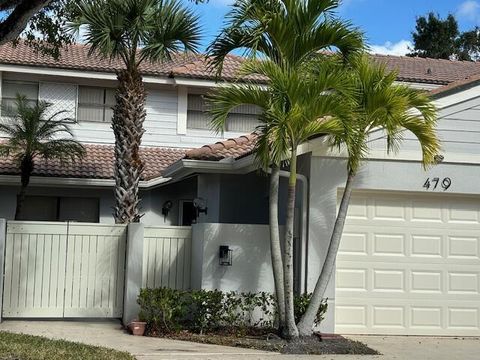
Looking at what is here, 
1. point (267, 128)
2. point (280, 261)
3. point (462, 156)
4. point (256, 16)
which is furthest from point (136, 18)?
point (462, 156)

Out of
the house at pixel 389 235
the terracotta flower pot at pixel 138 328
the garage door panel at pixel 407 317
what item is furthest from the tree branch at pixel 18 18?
the garage door panel at pixel 407 317

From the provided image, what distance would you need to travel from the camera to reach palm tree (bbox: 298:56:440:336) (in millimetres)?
10289

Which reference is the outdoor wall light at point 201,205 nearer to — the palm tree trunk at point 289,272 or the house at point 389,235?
the house at point 389,235

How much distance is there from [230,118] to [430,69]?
24.1 ft

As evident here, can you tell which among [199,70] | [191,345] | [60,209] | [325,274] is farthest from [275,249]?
[199,70]

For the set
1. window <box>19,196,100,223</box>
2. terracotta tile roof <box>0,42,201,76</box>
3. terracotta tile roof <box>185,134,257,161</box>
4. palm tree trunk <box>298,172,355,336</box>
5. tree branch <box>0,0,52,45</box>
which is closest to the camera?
tree branch <box>0,0,52,45</box>

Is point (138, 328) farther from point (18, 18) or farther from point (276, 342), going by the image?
point (18, 18)

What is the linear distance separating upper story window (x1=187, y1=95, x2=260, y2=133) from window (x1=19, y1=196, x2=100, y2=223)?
3.49m

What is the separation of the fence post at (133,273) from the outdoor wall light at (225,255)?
1.31 m

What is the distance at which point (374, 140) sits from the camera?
11727 millimetres

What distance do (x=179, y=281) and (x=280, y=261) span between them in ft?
7.21

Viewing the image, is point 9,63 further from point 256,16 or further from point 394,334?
point 394,334

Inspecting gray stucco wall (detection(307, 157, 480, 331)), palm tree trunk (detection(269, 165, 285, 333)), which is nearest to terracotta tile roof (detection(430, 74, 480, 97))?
gray stucco wall (detection(307, 157, 480, 331))

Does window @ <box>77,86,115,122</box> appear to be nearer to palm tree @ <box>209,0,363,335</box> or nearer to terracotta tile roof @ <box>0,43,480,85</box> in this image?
terracotta tile roof @ <box>0,43,480,85</box>
